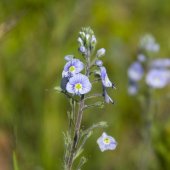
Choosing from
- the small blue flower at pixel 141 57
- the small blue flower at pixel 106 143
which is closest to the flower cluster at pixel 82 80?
the small blue flower at pixel 106 143

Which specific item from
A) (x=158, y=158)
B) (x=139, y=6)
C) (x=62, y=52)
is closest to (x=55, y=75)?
(x=62, y=52)

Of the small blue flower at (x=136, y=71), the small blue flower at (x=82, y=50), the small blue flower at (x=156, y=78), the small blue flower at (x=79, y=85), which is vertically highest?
the small blue flower at (x=136, y=71)

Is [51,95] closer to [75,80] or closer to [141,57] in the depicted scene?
[141,57]

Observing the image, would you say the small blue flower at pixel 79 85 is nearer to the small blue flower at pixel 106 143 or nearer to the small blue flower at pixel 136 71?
the small blue flower at pixel 106 143

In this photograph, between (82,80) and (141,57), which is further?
(141,57)

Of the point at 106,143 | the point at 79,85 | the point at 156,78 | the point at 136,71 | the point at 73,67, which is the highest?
the point at 136,71

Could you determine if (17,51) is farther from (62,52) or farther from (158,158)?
(158,158)

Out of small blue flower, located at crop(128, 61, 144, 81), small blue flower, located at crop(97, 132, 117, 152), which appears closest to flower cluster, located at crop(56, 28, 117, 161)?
small blue flower, located at crop(97, 132, 117, 152)

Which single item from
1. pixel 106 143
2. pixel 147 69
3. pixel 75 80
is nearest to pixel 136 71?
pixel 147 69
